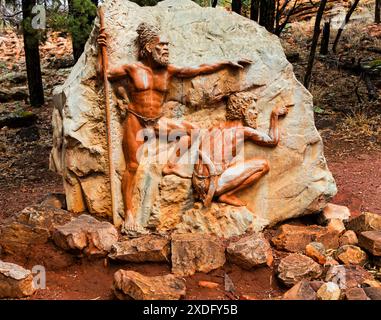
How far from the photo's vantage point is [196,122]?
17.9 feet

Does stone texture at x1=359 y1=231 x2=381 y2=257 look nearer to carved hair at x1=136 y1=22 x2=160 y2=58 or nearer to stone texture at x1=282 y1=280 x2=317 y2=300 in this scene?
stone texture at x1=282 y1=280 x2=317 y2=300

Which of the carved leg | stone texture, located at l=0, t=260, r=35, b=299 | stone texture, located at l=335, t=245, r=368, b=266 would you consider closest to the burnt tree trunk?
the carved leg

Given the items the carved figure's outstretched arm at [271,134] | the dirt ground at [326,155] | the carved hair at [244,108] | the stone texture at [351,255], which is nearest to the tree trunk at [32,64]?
the dirt ground at [326,155]

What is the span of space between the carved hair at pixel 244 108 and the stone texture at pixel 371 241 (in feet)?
5.18

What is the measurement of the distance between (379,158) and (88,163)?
17.1 ft

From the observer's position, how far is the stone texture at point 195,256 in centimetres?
464

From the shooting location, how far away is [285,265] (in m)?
4.52

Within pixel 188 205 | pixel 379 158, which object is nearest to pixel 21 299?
pixel 188 205

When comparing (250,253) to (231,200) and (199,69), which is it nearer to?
(231,200)

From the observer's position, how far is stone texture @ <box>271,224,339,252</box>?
198 inches

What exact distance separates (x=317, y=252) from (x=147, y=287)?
1744mm

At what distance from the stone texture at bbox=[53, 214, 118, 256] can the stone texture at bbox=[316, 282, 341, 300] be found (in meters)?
2.01

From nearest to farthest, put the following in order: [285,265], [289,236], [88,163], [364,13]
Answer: [285,265]
[289,236]
[88,163]
[364,13]
